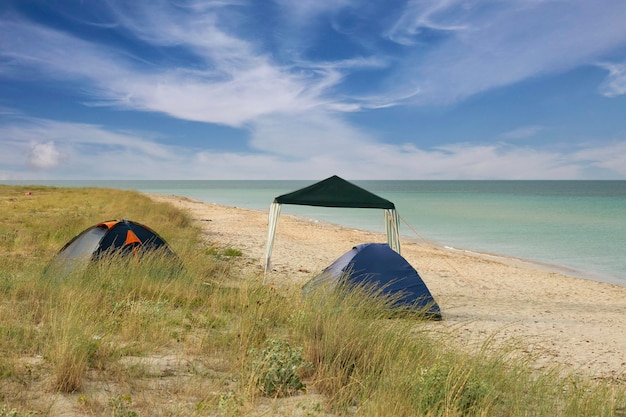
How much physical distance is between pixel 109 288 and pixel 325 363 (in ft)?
12.5

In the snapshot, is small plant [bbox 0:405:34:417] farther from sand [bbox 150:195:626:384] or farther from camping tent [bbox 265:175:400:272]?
camping tent [bbox 265:175:400:272]

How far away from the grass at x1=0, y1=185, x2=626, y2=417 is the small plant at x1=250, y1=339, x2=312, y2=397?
0.01 meters

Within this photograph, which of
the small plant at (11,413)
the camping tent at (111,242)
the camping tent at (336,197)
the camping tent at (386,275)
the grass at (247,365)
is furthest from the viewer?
the camping tent at (336,197)

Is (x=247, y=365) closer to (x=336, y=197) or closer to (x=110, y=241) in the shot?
(x=110, y=241)

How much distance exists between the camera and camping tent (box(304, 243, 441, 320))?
8555mm


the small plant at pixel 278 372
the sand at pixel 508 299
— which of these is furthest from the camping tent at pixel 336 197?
the small plant at pixel 278 372

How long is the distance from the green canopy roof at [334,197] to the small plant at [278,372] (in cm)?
685

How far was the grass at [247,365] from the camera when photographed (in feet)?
12.0

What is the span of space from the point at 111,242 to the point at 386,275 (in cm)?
517

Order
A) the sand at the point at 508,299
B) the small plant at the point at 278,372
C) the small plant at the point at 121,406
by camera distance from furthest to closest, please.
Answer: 1. the sand at the point at 508,299
2. the small plant at the point at 278,372
3. the small plant at the point at 121,406

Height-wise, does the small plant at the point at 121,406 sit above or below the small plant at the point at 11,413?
below

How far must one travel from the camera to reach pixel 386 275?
8.73 meters

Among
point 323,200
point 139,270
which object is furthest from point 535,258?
Answer: point 139,270

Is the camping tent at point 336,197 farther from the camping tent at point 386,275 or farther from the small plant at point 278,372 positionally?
the small plant at point 278,372
